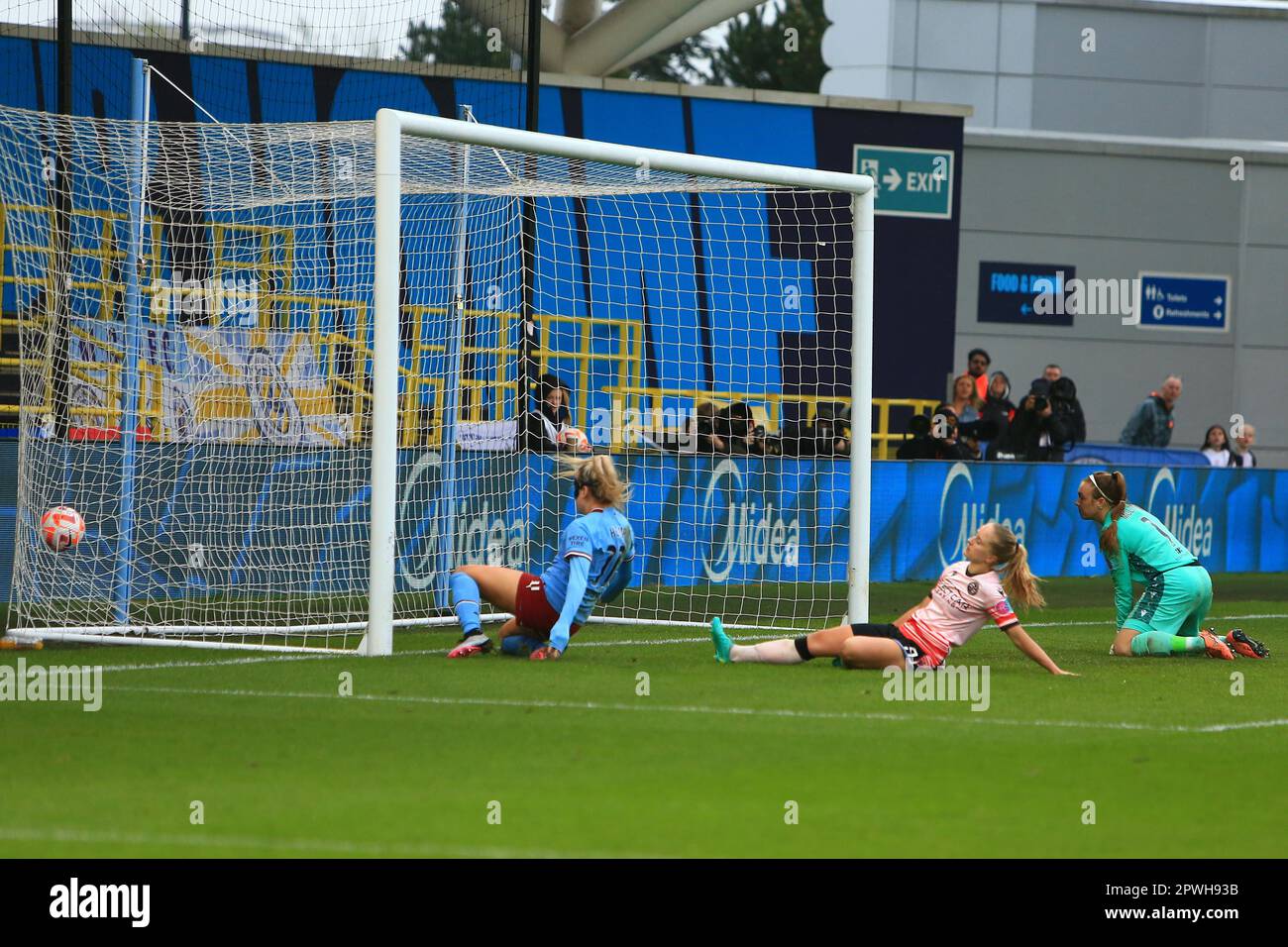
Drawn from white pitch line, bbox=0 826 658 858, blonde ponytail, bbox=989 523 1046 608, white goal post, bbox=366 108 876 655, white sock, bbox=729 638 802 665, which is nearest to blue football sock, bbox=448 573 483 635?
white goal post, bbox=366 108 876 655

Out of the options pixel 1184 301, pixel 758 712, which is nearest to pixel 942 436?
pixel 758 712

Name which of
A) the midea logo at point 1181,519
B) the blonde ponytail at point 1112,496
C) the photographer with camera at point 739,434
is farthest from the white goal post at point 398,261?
the midea logo at point 1181,519

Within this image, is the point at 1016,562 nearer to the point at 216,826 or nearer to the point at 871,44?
the point at 216,826

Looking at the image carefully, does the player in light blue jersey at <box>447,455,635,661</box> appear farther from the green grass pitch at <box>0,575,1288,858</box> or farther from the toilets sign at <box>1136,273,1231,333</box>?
the toilets sign at <box>1136,273,1231,333</box>

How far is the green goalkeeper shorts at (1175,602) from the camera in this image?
12070 millimetres

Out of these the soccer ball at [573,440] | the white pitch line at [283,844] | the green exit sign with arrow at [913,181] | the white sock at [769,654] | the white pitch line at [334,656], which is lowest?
the white pitch line at [334,656]

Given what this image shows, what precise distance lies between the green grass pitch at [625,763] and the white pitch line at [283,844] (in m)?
0.02

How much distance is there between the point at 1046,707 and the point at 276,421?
23.1 feet

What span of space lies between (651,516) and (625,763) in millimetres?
10125

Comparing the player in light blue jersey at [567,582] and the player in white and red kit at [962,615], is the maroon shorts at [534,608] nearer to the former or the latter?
the player in light blue jersey at [567,582]

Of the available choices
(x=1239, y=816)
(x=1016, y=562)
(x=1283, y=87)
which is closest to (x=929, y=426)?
(x=1016, y=562)

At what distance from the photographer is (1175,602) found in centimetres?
1210

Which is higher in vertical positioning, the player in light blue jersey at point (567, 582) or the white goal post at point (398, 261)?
the white goal post at point (398, 261)

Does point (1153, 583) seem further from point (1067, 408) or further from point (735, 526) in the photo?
Answer: point (1067, 408)
